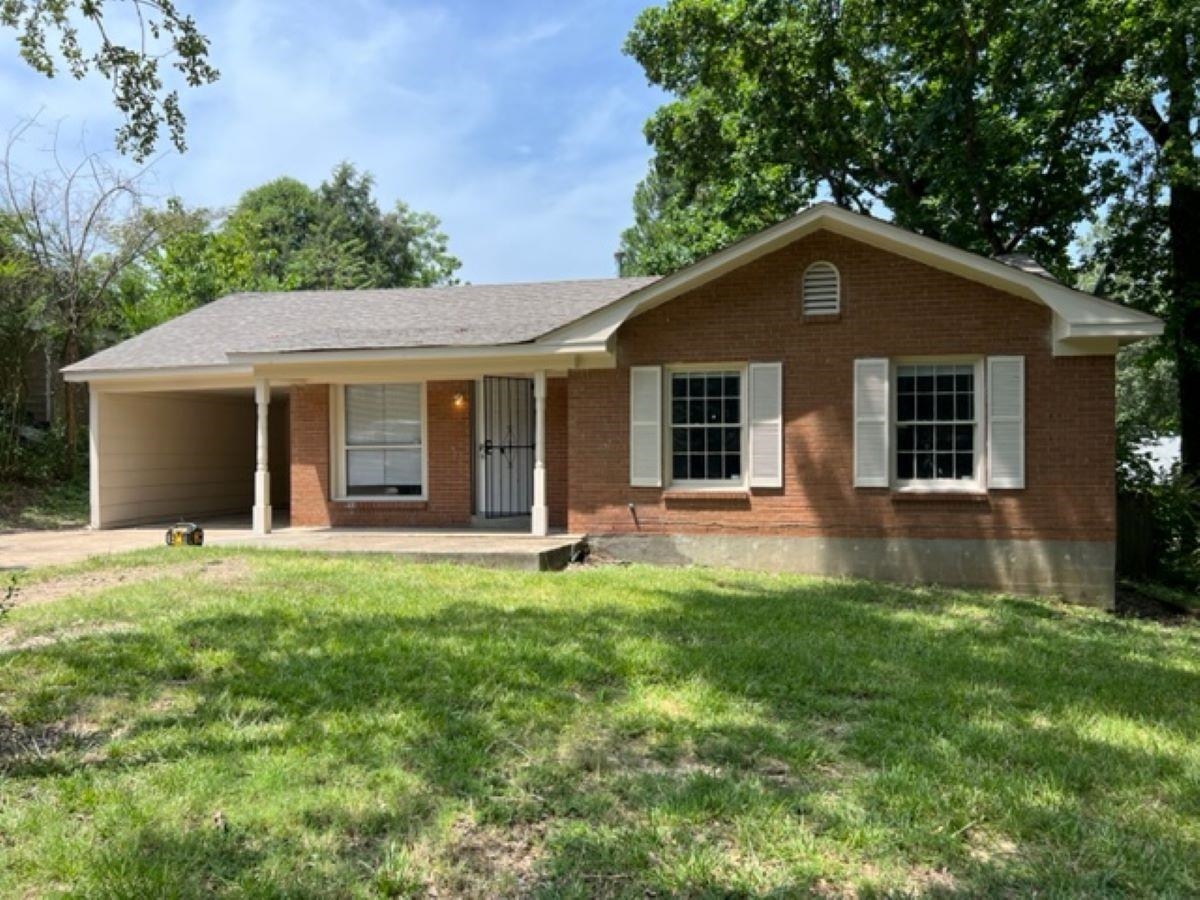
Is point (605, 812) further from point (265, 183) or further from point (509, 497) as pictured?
point (265, 183)

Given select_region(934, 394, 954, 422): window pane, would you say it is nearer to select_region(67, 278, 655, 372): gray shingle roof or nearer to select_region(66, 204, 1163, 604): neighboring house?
select_region(66, 204, 1163, 604): neighboring house

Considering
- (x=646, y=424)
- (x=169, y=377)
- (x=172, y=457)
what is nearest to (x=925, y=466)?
(x=646, y=424)

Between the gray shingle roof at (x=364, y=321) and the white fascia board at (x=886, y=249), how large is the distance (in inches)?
51.2

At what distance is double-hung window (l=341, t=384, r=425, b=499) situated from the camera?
12.9m

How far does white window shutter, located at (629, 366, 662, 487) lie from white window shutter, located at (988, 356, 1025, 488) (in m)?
4.01

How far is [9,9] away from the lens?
5.96 metres

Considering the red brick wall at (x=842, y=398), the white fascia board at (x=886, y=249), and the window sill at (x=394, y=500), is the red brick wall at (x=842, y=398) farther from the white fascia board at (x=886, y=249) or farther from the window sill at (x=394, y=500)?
the window sill at (x=394, y=500)

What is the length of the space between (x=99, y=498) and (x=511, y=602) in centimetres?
1007

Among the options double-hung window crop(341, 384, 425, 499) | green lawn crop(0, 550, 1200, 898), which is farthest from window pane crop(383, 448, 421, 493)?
green lawn crop(0, 550, 1200, 898)

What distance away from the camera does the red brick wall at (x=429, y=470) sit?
1260 centimetres

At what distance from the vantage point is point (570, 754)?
4.07m

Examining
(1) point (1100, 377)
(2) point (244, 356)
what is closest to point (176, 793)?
(2) point (244, 356)

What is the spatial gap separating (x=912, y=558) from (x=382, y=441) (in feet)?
26.0

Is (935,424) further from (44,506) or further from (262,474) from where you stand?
(44,506)
